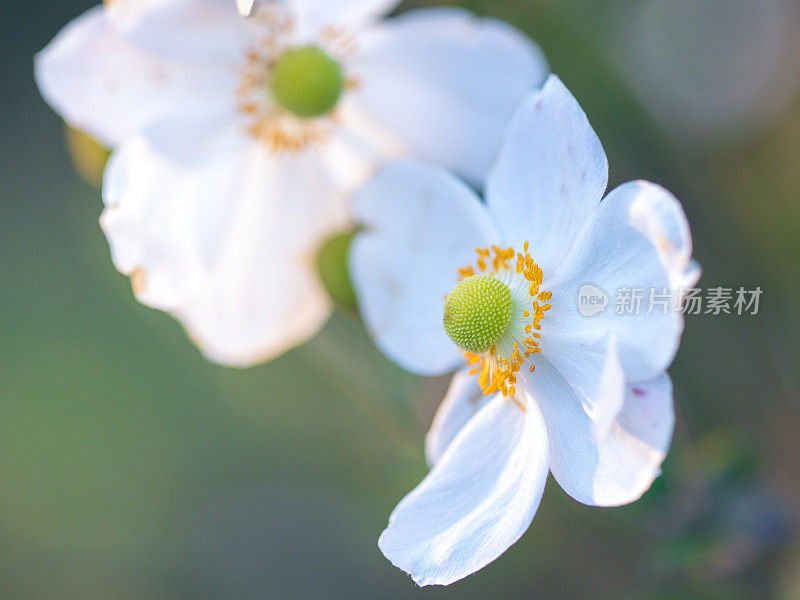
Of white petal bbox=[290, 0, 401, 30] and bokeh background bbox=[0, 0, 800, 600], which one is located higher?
white petal bbox=[290, 0, 401, 30]

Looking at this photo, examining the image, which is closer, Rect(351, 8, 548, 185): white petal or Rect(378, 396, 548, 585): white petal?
Rect(378, 396, 548, 585): white petal

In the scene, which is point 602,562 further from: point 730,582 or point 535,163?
point 535,163

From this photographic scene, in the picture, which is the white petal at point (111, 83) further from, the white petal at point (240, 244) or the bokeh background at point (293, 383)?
the bokeh background at point (293, 383)

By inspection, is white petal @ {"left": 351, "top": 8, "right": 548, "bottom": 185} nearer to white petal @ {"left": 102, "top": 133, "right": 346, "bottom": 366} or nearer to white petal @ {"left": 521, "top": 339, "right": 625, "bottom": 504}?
white petal @ {"left": 102, "top": 133, "right": 346, "bottom": 366}

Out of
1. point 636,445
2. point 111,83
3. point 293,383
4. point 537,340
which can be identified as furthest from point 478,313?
point 293,383

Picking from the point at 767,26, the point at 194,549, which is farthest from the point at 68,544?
the point at 767,26

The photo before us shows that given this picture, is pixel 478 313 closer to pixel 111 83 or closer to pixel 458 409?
pixel 458 409

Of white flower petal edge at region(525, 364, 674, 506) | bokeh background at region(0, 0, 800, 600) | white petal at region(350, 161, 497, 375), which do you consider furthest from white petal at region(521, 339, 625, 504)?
bokeh background at region(0, 0, 800, 600)
